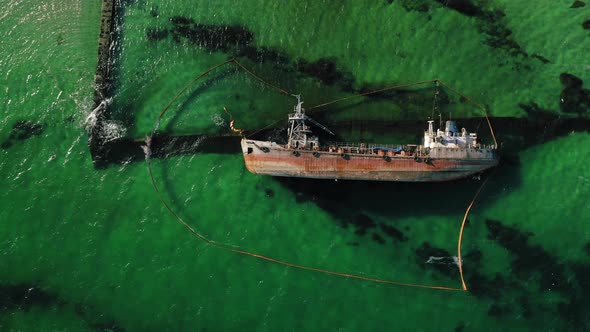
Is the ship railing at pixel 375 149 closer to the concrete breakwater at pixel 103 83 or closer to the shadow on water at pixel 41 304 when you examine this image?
the concrete breakwater at pixel 103 83

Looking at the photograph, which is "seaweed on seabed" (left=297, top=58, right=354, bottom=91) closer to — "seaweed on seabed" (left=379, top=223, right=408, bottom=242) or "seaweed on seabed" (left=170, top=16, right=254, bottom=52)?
"seaweed on seabed" (left=170, top=16, right=254, bottom=52)

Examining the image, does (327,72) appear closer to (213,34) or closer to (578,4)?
(213,34)

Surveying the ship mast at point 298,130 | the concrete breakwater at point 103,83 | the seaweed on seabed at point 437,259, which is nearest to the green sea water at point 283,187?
the seaweed on seabed at point 437,259

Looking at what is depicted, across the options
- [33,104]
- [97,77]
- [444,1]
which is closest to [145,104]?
[97,77]

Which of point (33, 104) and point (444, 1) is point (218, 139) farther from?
point (444, 1)

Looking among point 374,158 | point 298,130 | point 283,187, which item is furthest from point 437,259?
point 298,130

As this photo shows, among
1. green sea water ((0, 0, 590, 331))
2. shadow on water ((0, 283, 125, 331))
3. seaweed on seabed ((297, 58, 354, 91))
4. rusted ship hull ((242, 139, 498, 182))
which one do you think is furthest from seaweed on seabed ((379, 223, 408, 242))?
shadow on water ((0, 283, 125, 331))
